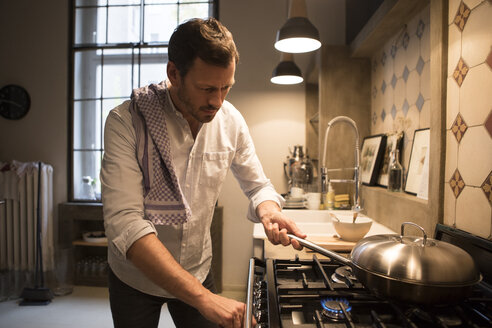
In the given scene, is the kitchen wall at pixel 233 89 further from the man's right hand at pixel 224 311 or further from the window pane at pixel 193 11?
the man's right hand at pixel 224 311

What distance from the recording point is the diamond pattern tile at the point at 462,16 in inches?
40.4

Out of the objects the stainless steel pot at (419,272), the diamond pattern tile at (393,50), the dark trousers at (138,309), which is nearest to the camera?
the stainless steel pot at (419,272)

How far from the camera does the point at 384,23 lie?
189cm

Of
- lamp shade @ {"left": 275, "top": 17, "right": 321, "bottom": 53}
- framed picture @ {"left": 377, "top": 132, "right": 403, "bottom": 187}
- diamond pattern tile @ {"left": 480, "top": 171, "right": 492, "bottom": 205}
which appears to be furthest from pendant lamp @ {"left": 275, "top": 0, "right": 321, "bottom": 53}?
diamond pattern tile @ {"left": 480, "top": 171, "right": 492, "bottom": 205}

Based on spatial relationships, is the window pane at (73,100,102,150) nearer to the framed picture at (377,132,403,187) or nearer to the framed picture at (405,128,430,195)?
the framed picture at (377,132,403,187)

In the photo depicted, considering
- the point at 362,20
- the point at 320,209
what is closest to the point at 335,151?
the point at 320,209

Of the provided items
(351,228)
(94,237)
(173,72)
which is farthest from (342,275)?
(94,237)

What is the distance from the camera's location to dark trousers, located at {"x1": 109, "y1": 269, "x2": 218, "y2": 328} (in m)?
1.23

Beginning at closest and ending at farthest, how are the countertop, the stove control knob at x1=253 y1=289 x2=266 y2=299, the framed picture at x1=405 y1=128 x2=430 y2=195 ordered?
the stove control knob at x1=253 y1=289 x2=266 y2=299 → the countertop → the framed picture at x1=405 y1=128 x2=430 y2=195

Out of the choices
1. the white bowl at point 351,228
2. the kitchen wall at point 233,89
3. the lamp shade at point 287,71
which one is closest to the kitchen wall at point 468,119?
the white bowl at point 351,228

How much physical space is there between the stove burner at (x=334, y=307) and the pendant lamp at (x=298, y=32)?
151 cm

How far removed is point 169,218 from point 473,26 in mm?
1061

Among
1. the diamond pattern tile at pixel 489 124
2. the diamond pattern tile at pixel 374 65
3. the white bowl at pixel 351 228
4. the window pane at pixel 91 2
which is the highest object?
the window pane at pixel 91 2

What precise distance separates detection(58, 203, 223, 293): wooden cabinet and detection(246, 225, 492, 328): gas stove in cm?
265
